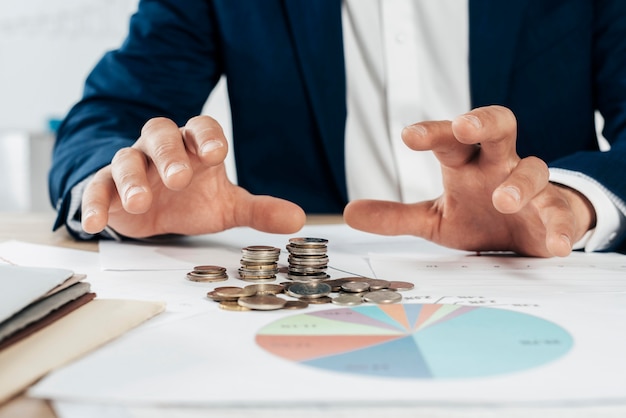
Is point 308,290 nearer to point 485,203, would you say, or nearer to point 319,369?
point 319,369

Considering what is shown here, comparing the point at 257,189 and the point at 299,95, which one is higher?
the point at 299,95

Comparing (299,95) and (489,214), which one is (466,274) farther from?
(299,95)

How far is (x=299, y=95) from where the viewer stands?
54.9 inches

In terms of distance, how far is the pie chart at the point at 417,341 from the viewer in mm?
386

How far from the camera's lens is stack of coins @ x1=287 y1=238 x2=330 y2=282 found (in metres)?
0.68

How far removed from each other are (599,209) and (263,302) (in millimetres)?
525

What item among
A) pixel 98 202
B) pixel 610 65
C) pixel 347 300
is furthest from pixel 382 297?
pixel 610 65

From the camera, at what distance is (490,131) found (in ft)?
2.34

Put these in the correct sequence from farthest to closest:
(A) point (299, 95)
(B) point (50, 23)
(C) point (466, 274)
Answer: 1. (B) point (50, 23)
2. (A) point (299, 95)
3. (C) point (466, 274)

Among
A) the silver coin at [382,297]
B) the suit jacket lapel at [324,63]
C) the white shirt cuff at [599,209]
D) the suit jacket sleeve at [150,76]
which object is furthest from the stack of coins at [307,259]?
the suit jacket lapel at [324,63]

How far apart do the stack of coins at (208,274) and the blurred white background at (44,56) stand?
11.0 feet

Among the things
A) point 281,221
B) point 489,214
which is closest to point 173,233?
point 281,221

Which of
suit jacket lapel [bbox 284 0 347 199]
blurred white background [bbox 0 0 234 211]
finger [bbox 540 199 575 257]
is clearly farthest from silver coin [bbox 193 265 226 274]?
blurred white background [bbox 0 0 234 211]

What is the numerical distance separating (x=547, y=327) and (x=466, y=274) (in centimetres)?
23
